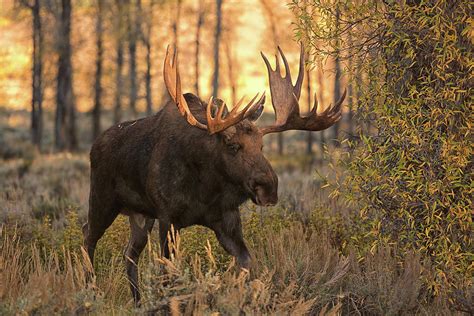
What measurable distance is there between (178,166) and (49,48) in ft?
79.6

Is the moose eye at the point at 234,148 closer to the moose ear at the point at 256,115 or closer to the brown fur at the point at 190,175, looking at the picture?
the brown fur at the point at 190,175

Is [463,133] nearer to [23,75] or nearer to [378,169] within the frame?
[378,169]

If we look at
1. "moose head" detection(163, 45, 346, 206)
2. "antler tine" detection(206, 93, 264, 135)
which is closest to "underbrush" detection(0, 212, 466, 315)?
"moose head" detection(163, 45, 346, 206)

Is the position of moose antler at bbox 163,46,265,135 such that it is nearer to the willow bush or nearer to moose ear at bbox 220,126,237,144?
moose ear at bbox 220,126,237,144

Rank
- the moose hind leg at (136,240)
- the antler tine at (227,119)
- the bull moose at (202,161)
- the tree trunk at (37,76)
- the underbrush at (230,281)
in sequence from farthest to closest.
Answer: the tree trunk at (37,76)
the moose hind leg at (136,240)
the bull moose at (202,161)
the antler tine at (227,119)
the underbrush at (230,281)

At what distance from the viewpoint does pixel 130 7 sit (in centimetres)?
3114

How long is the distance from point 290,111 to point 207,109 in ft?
3.10

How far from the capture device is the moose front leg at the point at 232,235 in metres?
6.03

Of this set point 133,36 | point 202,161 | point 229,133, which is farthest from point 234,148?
point 133,36

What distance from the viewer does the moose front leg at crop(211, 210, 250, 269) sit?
6031 mm

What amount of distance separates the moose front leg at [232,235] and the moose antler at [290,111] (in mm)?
742

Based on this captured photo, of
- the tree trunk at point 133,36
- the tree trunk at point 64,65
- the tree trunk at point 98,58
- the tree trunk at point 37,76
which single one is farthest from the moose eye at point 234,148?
the tree trunk at point 133,36

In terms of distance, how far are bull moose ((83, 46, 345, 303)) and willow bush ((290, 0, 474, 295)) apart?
436mm

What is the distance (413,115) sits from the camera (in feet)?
19.8
